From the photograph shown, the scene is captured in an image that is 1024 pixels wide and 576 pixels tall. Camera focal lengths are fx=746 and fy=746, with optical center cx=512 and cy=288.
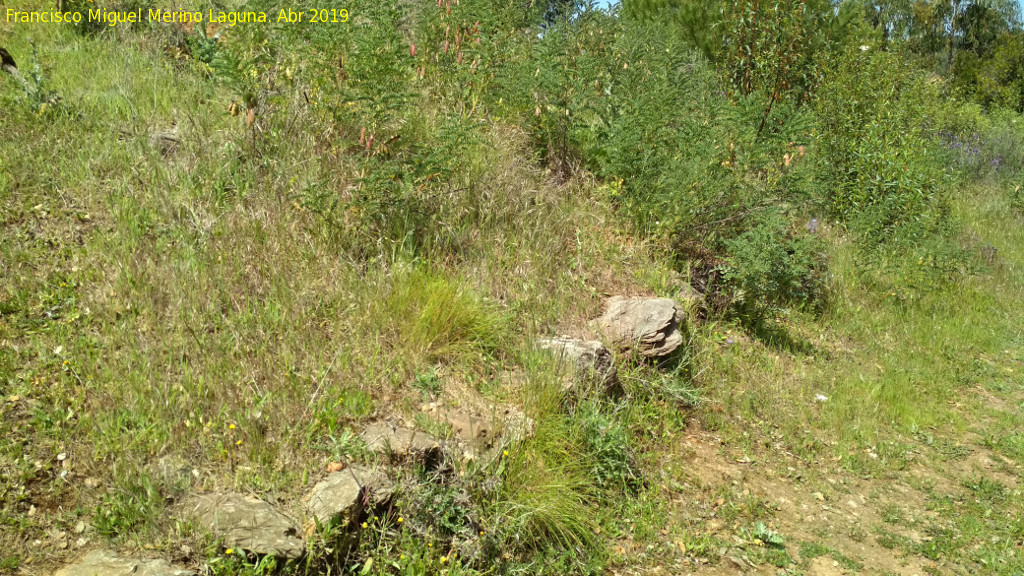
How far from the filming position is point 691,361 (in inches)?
223

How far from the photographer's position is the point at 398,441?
12.3 ft

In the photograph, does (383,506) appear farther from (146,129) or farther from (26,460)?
(146,129)

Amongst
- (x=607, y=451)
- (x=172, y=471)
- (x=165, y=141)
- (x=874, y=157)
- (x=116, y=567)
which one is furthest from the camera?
(x=874, y=157)

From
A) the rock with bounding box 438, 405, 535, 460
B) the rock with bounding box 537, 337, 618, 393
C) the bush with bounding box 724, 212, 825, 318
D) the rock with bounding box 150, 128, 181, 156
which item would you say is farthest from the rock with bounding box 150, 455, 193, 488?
the bush with bounding box 724, 212, 825, 318

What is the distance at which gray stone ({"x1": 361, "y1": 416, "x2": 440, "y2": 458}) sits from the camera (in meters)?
3.67

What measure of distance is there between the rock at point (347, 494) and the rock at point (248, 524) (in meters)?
0.14

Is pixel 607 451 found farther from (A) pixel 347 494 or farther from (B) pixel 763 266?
(B) pixel 763 266

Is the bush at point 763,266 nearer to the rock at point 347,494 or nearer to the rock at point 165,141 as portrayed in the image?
the rock at point 347,494

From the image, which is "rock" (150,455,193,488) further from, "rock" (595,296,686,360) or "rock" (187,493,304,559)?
"rock" (595,296,686,360)

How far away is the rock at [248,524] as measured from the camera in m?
3.08

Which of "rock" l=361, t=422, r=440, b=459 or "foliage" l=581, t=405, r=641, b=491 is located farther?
"foliage" l=581, t=405, r=641, b=491

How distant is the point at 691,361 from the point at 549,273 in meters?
1.27

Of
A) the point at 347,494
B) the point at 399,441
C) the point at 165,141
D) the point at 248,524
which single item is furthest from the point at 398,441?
the point at 165,141

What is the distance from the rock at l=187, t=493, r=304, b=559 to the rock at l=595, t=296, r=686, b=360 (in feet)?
9.10
